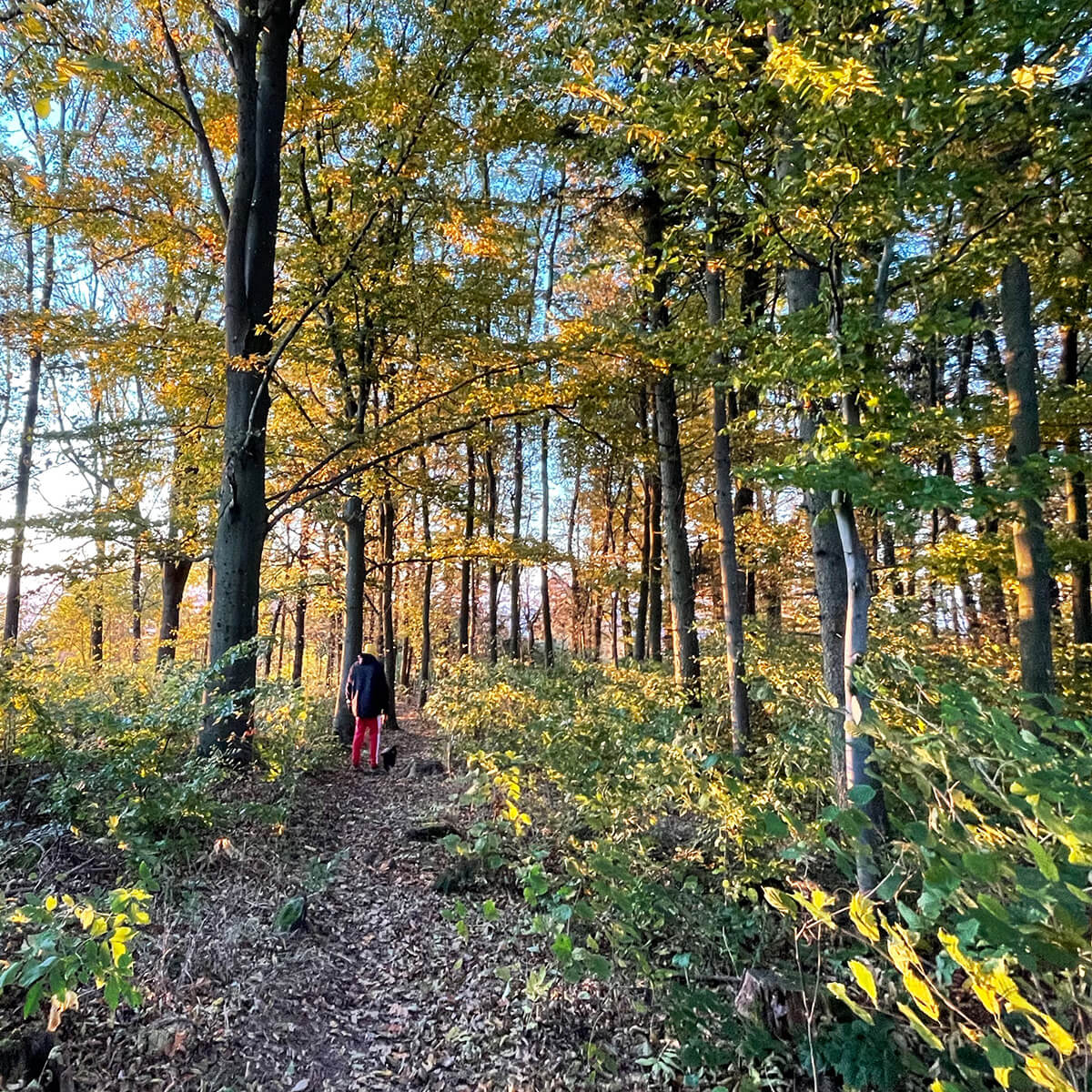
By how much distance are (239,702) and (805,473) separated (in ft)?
17.0

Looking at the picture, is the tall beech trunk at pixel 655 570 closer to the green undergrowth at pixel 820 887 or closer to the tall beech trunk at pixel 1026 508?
the green undergrowth at pixel 820 887

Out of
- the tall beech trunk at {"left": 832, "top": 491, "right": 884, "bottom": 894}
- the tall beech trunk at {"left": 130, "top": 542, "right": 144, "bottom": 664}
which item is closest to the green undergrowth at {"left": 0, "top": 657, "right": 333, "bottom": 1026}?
the tall beech trunk at {"left": 832, "top": 491, "right": 884, "bottom": 894}

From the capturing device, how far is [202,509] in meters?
9.19

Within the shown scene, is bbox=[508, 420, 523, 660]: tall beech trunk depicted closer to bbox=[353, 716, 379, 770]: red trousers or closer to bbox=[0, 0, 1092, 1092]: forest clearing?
bbox=[0, 0, 1092, 1092]: forest clearing

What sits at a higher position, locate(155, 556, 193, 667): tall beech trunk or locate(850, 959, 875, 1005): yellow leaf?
locate(155, 556, 193, 667): tall beech trunk

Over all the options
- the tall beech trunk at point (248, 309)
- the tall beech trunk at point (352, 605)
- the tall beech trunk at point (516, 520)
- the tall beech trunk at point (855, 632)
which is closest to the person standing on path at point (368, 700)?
the tall beech trunk at point (352, 605)

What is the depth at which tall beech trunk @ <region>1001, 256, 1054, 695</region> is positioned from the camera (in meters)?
5.78

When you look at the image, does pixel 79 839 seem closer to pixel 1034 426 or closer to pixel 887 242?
pixel 887 242

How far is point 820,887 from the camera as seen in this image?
236 centimetres

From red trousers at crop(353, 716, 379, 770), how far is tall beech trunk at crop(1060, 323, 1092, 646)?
9.63 metres

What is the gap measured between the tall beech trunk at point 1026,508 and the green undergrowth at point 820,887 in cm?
164

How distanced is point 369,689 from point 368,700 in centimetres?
16

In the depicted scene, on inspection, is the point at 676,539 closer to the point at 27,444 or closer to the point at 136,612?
the point at 27,444

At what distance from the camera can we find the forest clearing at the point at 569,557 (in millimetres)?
2326
